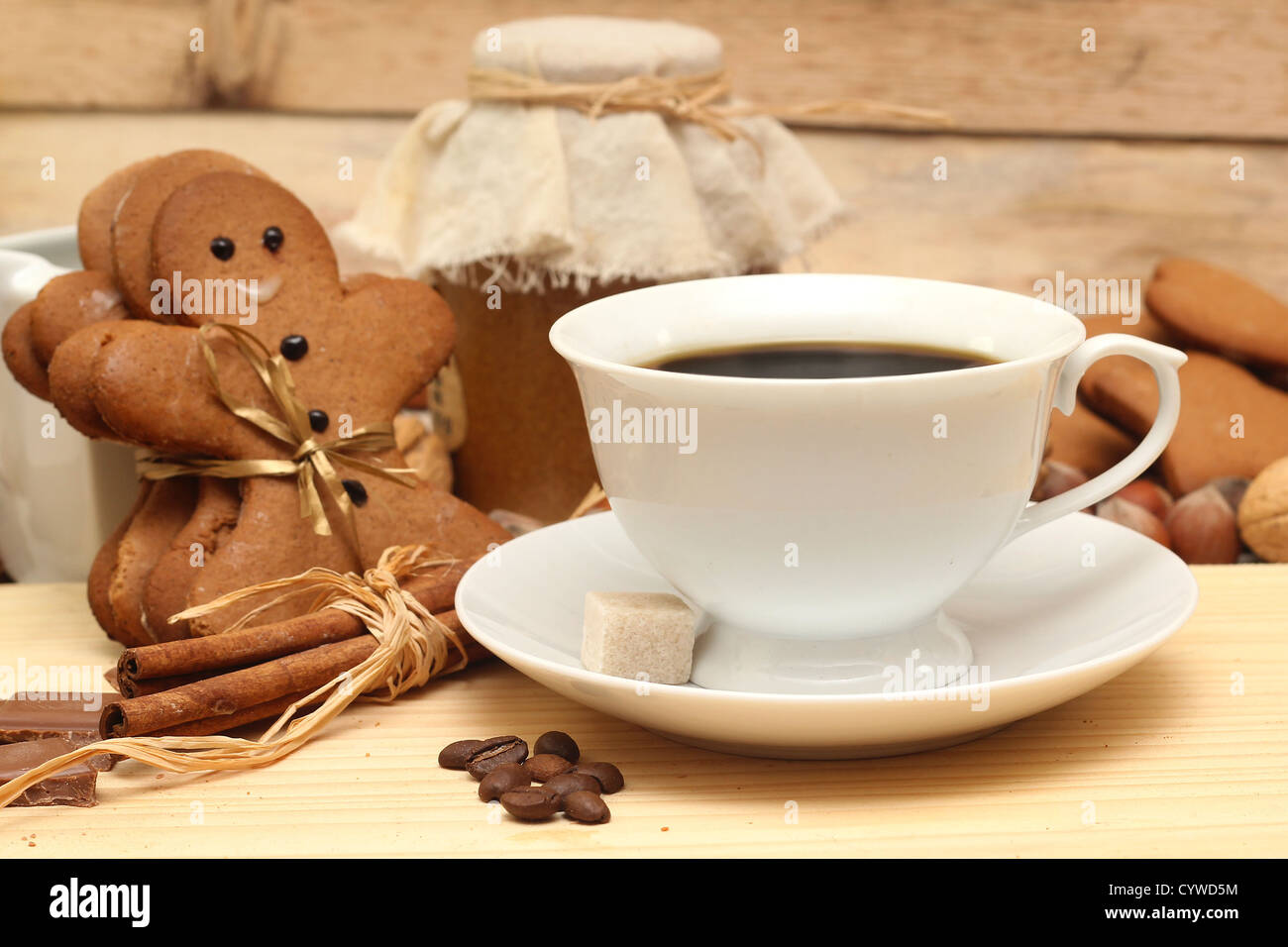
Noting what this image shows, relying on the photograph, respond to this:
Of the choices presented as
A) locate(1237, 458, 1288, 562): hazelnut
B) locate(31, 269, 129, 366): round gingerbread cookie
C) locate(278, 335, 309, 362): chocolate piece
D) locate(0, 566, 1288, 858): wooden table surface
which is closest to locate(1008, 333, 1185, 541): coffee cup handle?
locate(0, 566, 1288, 858): wooden table surface

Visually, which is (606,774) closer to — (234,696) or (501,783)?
(501,783)

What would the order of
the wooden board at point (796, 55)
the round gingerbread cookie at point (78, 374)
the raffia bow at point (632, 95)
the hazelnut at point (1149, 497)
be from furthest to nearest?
the wooden board at point (796, 55) < the hazelnut at point (1149, 497) < the raffia bow at point (632, 95) < the round gingerbread cookie at point (78, 374)

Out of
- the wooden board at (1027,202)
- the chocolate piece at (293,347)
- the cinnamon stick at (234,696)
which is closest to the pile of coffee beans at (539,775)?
the cinnamon stick at (234,696)

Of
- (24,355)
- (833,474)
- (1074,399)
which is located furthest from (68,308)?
(1074,399)

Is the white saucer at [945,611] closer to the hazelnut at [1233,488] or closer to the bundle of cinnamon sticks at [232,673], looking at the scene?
the bundle of cinnamon sticks at [232,673]

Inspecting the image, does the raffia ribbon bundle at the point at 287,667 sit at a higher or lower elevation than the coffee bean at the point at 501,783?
higher

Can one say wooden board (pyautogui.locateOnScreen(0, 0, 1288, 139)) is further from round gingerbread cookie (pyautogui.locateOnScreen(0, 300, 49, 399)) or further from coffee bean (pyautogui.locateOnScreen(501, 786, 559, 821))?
coffee bean (pyautogui.locateOnScreen(501, 786, 559, 821))

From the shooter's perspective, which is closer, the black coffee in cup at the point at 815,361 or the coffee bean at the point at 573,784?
the coffee bean at the point at 573,784
